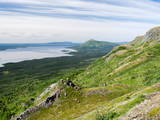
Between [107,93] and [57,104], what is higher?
[107,93]

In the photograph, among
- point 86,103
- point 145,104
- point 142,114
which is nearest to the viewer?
point 142,114

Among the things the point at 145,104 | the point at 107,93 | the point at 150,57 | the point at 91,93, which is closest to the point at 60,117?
the point at 91,93

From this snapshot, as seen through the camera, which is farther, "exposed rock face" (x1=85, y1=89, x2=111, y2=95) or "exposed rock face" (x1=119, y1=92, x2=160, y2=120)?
"exposed rock face" (x1=85, y1=89, x2=111, y2=95)

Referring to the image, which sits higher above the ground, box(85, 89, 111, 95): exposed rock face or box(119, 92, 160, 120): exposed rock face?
box(119, 92, 160, 120): exposed rock face

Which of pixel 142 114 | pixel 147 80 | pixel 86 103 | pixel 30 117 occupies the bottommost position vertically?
pixel 30 117

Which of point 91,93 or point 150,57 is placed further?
point 150,57

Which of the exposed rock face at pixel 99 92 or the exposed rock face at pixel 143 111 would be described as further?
the exposed rock face at pixel 99 92

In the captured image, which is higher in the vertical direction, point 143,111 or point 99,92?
point 143,111

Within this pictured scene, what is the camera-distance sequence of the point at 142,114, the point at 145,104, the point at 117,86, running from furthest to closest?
the point at 117,86, the point at 145,104, the point at 142,114

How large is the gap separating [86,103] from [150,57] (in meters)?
69.7

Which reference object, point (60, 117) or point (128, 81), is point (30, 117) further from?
point (128, 81)

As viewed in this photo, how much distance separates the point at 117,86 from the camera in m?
55.5

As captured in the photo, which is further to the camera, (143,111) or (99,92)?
(99,92)

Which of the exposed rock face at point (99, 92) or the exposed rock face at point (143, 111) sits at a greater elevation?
the exposed rock face at point (143, 111)
